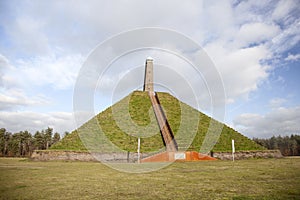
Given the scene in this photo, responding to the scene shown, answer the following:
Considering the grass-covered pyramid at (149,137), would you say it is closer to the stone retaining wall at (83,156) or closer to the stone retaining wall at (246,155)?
the stone retaining wall at (246,155)

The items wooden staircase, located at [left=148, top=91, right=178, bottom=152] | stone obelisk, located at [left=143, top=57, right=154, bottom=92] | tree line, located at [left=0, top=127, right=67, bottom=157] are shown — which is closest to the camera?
wooden staircase, located at [left=148, top=91, right=178, bottom=152]

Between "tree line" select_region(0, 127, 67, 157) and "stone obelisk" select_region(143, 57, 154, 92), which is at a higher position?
"stone obelisk" select_region(143, 57, 154, 92)

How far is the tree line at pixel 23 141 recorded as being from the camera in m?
80.2

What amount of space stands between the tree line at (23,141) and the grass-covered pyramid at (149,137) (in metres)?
49.1

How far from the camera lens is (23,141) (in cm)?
8538

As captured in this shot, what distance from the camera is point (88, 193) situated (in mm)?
8164

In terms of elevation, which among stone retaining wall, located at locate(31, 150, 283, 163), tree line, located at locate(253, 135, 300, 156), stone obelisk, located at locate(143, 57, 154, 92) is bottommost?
stone retaining wall, located at locate(31, 150, 283, 163)

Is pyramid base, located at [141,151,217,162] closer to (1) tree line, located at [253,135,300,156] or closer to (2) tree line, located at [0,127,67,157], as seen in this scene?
(1) tree line, located at [253,135,300,156]

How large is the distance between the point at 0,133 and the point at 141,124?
66.7 meters

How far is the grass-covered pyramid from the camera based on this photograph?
32.7 metres

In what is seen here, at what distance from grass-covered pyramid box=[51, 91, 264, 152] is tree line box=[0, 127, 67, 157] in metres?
49.1

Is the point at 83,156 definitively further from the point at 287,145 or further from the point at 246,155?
the point at 287,145

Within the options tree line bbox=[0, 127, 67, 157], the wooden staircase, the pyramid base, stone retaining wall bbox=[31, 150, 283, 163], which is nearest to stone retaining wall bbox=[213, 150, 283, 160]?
the pyramid base

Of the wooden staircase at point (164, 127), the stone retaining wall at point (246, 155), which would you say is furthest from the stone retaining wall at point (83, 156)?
the stone retaining wall at point (246, 155)
